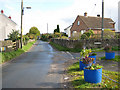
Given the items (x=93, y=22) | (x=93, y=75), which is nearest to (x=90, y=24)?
(x=93, y=22)

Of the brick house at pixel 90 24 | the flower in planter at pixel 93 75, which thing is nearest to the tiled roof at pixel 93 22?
the brick house at pixel 90 24

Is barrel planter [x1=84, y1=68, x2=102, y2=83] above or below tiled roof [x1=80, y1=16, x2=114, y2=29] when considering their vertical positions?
below

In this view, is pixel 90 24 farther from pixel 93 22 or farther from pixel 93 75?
pixel 93 75

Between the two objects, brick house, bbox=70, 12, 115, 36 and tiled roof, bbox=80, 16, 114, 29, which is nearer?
brick house, bbox=70, 12, 115, 36

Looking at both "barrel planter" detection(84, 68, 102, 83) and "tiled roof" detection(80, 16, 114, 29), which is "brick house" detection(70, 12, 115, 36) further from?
"barrel planter" detection(84, 68, 102, 83)

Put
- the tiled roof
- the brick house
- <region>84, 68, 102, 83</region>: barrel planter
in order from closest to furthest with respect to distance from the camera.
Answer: <region>84, 68, 102, 83</region>: barrel planter, the brick house, the tiled roof

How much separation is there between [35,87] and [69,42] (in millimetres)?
17233

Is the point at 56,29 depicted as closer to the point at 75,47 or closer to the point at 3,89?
the point at 75,47

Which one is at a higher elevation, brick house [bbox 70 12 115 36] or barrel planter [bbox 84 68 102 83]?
brick house [bbox 70 12 115 36]

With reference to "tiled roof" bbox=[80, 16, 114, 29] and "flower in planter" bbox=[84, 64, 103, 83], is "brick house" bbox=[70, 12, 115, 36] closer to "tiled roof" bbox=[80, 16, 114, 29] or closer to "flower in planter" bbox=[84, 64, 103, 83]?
"tiled roof" bbox=[80, 16, 114, 29]

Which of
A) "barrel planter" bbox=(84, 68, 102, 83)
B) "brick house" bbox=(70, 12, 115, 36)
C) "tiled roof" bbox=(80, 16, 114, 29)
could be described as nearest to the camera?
"barrel planter" bbox=(84, 68, 102, 83)

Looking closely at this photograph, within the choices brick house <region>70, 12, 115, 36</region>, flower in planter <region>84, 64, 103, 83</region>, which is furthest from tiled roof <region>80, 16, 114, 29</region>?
flower in planter <region>84, 64, 103, 83</region>

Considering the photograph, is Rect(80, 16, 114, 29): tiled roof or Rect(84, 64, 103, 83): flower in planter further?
Rect(80, 16, 114, 29): tiled roof

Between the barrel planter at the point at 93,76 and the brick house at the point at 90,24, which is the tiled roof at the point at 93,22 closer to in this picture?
the brick house at the point at 90,24
